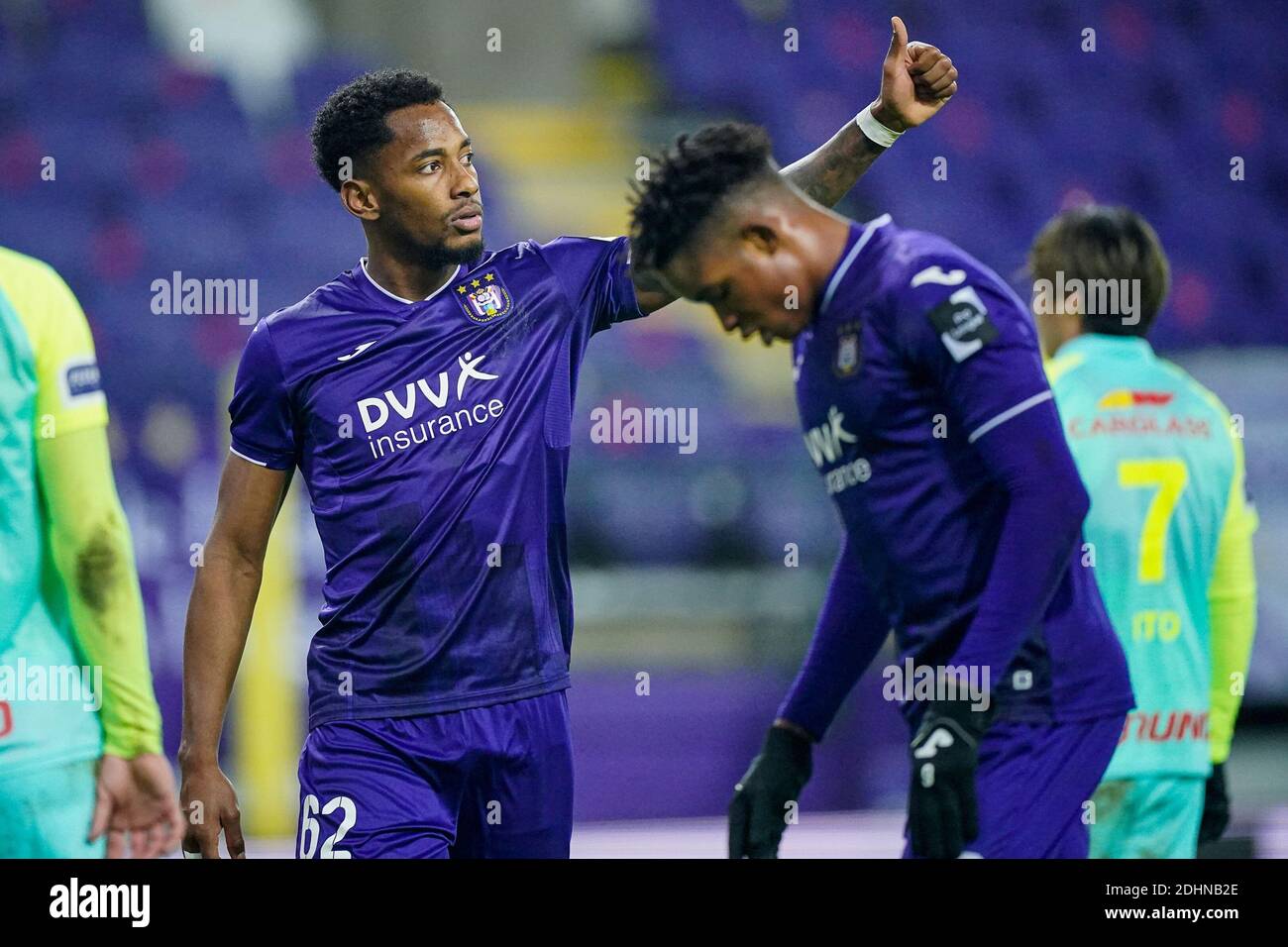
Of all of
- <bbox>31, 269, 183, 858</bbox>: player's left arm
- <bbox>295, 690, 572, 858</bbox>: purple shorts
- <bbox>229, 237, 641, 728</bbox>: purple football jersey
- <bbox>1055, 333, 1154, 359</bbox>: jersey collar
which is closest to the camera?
<bbox>295, 690, 572, 858</bbox>: purple shorts

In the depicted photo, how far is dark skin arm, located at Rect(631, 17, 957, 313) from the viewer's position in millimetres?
2709

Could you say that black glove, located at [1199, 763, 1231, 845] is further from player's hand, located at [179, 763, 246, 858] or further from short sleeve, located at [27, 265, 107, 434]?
short sleeve, located at [27, 265, 107, 434]

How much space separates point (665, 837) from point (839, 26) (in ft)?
17.2

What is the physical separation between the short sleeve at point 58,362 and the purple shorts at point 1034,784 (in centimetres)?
175

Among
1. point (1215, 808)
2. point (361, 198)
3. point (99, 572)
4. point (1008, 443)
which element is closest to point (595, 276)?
point (361, 198)

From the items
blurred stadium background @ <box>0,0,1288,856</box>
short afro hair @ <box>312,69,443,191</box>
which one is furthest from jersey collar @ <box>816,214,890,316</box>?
blurred stadium background @ <box>0,0,1288,856</box>

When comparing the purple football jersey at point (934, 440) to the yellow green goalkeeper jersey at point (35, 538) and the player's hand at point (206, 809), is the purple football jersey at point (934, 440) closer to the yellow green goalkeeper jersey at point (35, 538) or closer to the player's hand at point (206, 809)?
the player's hand at point (206, 809)

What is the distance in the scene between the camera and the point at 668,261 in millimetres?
2420

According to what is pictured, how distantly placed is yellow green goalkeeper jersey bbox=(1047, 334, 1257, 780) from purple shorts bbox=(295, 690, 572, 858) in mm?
1258

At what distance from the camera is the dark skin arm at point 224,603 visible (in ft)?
8.81

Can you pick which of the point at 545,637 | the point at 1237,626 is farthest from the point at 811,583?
the point at 545,637

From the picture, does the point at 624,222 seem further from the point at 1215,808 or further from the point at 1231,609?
the point at 1215,808

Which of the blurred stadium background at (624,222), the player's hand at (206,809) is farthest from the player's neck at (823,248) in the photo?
the blurred stadium background at (624,222)

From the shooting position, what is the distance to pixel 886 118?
277 centimetres
